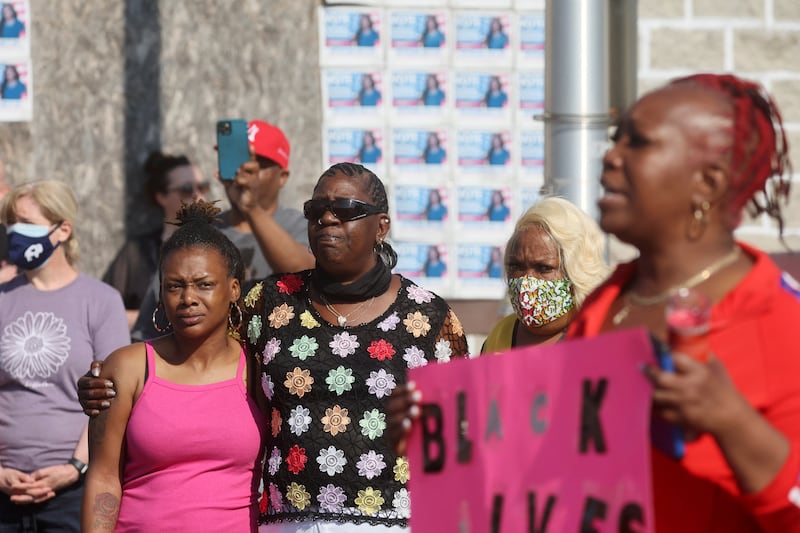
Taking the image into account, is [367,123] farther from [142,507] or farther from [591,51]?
[142,507]

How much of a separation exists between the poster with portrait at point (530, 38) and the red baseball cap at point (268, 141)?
1831 mm

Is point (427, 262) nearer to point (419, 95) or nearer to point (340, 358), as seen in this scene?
point (419, 95)

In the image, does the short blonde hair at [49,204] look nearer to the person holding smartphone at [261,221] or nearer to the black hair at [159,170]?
the person holding smartphone at [261,221]

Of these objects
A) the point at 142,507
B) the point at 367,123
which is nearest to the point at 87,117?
the point at 367,123

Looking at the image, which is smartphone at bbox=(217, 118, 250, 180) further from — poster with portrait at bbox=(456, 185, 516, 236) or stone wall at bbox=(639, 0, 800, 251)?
stone wall at bbox=(639, 0, 800, 251)

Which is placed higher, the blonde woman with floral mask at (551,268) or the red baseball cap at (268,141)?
the red baseball cap at (268,141)

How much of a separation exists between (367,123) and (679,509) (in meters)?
5.28

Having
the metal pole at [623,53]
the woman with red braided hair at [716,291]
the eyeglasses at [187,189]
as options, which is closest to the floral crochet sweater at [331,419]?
the woman with red braided hair at [716,291]

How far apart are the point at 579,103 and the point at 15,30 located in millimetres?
3574

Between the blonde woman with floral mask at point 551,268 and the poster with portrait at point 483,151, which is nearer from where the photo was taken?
the blonde woman with floral mask at point 551,268

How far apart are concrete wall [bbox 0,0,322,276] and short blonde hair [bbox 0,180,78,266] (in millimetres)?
1344

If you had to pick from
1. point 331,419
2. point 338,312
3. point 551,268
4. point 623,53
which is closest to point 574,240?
point 551,268

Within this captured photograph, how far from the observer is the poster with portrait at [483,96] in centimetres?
777

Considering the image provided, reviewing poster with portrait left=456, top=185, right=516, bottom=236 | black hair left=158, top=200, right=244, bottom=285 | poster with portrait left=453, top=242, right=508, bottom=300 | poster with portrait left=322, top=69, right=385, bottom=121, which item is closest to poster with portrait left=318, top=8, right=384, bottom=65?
poster with portrait left=322, top=69, right=385, bottom=121
